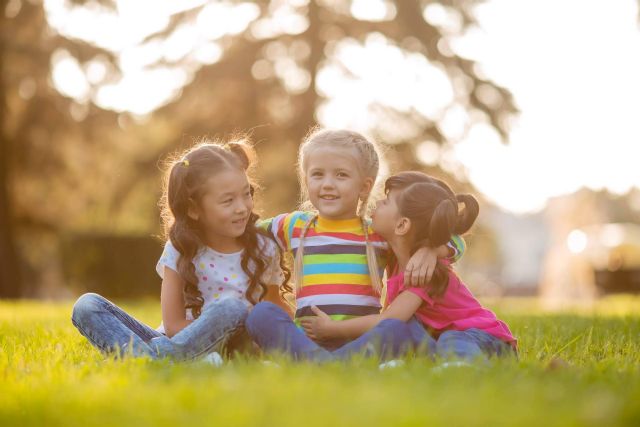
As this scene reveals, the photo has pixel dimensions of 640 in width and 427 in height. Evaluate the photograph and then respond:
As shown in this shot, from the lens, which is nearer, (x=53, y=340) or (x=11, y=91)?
(x=53, y=340)

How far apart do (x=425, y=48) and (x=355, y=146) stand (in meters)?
8.19

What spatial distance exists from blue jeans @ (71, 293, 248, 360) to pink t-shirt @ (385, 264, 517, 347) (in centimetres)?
82

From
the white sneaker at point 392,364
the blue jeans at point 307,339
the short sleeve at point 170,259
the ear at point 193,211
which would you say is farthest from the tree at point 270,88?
the white sneaker at point 392,364

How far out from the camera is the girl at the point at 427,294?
146 inches

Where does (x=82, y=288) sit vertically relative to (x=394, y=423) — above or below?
below

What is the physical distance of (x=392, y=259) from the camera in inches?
163

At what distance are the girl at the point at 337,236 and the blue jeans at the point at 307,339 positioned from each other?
0.99 ft

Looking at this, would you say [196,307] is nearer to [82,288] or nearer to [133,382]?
[133,382]

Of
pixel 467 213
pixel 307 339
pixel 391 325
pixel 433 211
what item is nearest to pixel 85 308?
pixel 307 339

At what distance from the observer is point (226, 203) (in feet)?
13.6

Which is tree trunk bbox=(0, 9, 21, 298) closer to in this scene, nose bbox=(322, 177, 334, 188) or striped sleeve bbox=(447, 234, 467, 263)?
nose bbox=(322, 177, 334, 188)

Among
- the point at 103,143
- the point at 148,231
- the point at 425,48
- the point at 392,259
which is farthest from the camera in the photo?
the point at 148,231

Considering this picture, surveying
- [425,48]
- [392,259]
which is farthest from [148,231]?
[392,259]

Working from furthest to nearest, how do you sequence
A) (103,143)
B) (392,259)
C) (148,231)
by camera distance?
(148,231) → (103,143) → (392,259)
